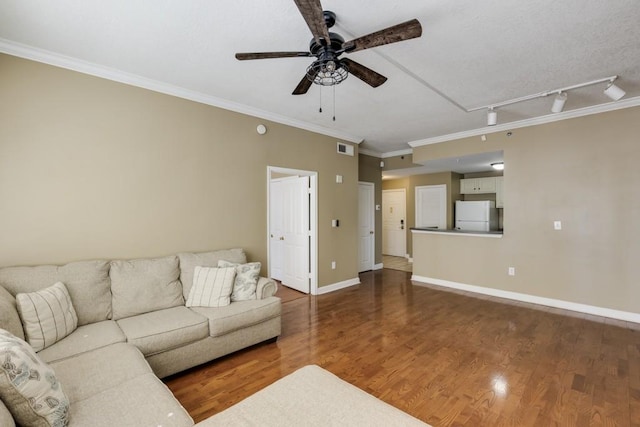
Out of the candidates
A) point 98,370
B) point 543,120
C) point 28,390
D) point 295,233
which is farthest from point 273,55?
point 543,120

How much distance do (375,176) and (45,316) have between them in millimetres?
5776

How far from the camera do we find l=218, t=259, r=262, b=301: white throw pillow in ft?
9.54

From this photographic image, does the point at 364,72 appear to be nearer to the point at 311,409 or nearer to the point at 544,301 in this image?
the point at 311,409

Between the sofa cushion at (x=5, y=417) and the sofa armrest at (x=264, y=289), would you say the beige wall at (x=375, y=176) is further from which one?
the sofa cushion at (x=5, y=417)

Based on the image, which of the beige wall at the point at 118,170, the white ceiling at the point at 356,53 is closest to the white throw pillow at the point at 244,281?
the beige wall at the point at 118,170

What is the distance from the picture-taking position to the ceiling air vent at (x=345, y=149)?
5010 millimetres

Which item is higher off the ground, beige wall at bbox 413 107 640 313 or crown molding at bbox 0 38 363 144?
crown molding at bbox 0 38 363 144

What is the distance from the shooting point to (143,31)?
2.16m

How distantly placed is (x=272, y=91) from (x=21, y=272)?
108 inches

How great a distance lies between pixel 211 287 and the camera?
9.18 ft

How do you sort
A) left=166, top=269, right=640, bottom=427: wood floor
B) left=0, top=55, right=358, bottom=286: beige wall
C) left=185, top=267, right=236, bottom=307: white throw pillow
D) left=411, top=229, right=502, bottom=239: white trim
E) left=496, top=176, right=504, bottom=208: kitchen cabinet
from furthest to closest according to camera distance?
left=496, top=176, right=504, bottom=208: kitchen cabinet → left=411, top=229, right=502, bottom=239: white trim → left=185, top=267, right=236, bottom=307: white throw pillow → left=0, top=55, right=358, bottom=286: beige wall → left=166, top=269, right=640, bottom=427: wood floor

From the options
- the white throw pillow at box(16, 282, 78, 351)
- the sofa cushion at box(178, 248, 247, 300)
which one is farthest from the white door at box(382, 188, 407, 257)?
the white throw pillow at box(16, 282, 78, 351)

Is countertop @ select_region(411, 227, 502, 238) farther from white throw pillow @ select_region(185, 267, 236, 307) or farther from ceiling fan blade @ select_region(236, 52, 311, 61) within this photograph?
ceiling fan blade @ select_region(236, 52, 311, 61)

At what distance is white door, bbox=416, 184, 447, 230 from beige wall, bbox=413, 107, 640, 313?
96.8 inches
